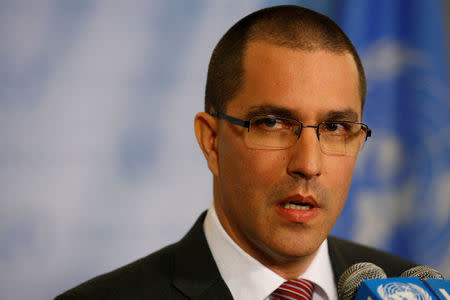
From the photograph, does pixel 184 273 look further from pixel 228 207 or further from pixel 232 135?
pixel 232 135

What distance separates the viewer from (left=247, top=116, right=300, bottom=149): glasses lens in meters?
1.79

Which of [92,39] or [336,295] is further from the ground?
[92,39]

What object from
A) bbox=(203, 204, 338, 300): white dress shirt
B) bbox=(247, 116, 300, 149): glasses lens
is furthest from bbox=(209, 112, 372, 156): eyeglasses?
bbox=(203, 204, 338, 300): white dress shirt

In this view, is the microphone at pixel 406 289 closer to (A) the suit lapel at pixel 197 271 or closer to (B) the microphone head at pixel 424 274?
(B) the microphone head at pixel 424 274

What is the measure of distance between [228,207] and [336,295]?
494mm

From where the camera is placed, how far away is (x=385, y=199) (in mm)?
3416

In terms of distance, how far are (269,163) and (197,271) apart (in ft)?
1.59

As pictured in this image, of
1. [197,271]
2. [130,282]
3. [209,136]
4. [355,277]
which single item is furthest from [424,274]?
[130,282]

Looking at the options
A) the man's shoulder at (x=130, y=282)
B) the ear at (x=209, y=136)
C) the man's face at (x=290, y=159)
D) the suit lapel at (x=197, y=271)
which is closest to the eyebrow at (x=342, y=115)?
the man's face at (x=290, y=159)

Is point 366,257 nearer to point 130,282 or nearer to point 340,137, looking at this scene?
point 340,137

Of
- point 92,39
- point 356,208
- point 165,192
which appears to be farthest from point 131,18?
point 356,208

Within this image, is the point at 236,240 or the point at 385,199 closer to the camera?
the point at 236,240

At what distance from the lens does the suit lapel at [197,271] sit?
191 centimetres

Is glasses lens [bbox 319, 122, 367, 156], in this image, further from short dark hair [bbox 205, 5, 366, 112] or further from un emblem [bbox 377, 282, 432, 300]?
un emblem [bbox 377, 282, 432, 300]
